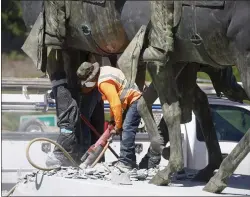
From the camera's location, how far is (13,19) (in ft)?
96.7

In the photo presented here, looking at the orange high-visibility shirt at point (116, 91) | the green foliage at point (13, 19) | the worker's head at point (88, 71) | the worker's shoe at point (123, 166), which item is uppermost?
the worker's head at point (88, 71)

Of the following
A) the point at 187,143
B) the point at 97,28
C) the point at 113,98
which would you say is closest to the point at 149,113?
the point at 113,98

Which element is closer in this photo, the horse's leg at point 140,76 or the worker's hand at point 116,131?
the horse's leg at point 140,76

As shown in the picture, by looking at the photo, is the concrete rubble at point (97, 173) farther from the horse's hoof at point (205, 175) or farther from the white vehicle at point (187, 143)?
the white vehicle at point (187, 143)

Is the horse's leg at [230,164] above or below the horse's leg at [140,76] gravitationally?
below

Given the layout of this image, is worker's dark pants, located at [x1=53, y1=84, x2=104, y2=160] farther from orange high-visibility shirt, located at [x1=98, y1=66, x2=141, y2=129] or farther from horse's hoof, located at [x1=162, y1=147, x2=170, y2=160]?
horse's hoof, located at [x1=162, y1=147, x2=170, y2=160]

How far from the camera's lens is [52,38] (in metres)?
9.27

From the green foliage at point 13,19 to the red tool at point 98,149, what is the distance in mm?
19645

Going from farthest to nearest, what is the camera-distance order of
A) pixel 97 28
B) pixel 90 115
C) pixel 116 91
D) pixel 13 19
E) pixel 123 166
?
pixel 13 19 < pixel 90 115 < pixel 123 166 < pixel 116 91 < pixel 97 28

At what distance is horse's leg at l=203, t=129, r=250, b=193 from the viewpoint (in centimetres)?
809

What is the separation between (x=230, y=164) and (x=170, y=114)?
727mm

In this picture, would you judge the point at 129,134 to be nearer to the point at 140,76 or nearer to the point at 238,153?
the point at 140,76

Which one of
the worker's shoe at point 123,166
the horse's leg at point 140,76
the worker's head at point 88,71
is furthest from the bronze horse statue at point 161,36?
the worker's shoe at point 123,166

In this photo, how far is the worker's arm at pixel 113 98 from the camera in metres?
9.23
